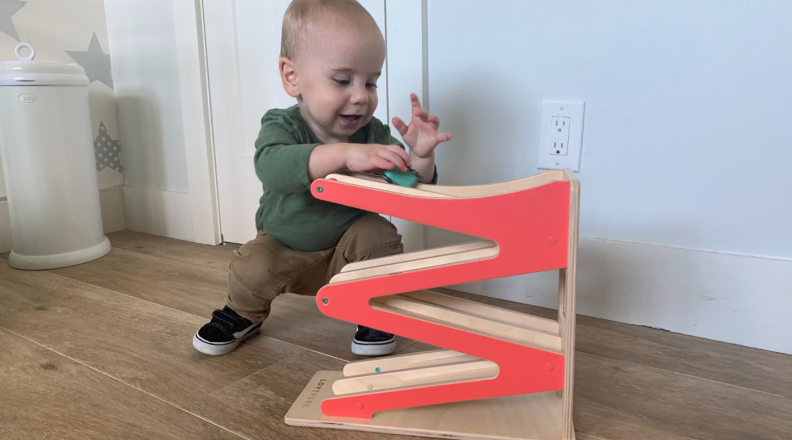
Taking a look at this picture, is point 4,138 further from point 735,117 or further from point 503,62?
point 735,117

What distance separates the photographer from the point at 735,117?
0.84 meters

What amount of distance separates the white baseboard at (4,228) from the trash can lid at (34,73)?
390mm

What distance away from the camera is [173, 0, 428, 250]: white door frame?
1100mm

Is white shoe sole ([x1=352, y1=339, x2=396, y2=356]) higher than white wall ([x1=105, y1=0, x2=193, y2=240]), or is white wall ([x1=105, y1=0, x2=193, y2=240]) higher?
white wall ([x1=105, y1=0, x2=193, y2=240])

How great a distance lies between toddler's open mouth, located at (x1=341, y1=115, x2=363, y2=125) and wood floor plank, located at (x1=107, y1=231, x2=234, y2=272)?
0.61 meters

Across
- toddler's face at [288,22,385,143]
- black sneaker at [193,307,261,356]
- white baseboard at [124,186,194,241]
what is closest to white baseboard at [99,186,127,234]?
white baseboard at [124,186,194,241]

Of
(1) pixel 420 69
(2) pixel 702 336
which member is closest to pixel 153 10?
(1) pixel 420 69

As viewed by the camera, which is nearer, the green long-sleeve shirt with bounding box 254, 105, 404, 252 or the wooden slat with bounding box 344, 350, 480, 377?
the wooden slat with bounding box 344, 350, 480, 377

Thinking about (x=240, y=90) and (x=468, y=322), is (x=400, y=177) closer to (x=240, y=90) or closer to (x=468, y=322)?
(x=468, y=322)

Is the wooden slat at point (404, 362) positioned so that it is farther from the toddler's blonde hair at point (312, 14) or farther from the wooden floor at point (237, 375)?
the toddler's blonde hair at point (312, 14)

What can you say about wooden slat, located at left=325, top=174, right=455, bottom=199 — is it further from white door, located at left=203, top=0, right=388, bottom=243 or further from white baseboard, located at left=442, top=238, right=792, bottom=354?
white door, located at left=203, top=0, right=388, bottom=243

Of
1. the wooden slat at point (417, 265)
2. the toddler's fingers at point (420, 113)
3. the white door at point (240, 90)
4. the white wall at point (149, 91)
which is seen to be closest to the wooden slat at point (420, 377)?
the wooden slat at point (417, 265)

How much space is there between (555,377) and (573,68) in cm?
58

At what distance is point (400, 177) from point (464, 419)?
0.31 meters
